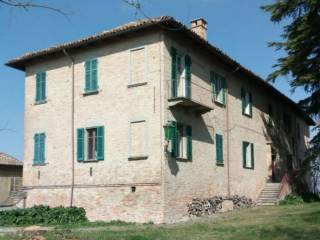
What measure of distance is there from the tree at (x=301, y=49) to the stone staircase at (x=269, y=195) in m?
3.65

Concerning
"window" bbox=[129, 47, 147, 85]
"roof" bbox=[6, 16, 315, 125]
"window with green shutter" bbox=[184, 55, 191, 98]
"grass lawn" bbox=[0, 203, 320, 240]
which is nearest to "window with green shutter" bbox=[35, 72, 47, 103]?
"roof" bbox=[6, 16, 315, 125]

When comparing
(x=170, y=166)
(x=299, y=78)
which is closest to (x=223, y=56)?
(x=299, y=78)

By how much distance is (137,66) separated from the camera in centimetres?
1936

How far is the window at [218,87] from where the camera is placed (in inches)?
904

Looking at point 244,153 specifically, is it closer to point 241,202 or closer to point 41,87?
point 241,202

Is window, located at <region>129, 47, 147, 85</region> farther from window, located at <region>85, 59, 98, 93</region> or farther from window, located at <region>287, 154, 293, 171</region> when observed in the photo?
window, located at <region>287, 154, 293, 171</region>

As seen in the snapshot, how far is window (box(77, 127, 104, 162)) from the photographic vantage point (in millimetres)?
20000

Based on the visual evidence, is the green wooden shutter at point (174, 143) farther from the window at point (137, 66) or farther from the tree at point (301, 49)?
the tree at point (301, 49)

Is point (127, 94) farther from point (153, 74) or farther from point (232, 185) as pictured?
point (232, 185)

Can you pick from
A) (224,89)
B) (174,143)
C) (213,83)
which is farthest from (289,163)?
(174,143)

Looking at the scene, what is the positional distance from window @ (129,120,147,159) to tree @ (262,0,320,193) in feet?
28.6

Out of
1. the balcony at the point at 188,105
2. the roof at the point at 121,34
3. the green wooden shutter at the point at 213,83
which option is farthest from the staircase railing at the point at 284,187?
the balcony at the point at 188,105

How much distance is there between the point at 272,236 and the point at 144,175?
6.63 m

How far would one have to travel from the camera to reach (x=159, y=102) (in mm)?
18406
